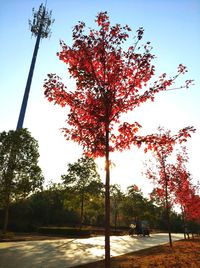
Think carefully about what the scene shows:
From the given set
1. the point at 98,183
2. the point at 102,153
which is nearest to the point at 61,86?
the point at 102,153

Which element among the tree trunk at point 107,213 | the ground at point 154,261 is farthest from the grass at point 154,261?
the tree trunk at point 107,213

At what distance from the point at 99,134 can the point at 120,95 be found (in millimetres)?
1413

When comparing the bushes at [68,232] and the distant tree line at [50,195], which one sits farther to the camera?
the bushes at [68,232]

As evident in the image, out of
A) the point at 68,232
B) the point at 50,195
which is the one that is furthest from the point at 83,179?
the point at 50,195

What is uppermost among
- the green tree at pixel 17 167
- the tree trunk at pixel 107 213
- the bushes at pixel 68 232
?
the green tree at pixel 17 167

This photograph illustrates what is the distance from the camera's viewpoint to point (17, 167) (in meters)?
22.5

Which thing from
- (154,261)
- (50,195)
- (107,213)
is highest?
(50,195)

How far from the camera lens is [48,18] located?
36469mm

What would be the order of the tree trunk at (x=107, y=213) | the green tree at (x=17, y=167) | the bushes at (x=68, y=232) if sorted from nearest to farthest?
the tree trunk at (x=107, y=213) → the green tree at (x=17, y=167) → the bushes at (x=68, y=232)

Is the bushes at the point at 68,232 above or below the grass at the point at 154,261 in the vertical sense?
above

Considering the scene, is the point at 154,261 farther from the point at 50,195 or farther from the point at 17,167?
the point at 50,195

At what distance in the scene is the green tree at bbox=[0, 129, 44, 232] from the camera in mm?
21906

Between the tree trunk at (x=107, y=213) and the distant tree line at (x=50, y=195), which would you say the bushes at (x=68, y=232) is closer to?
the distant tree line at (x=50, y=195)

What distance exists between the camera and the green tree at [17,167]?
71.9ft
